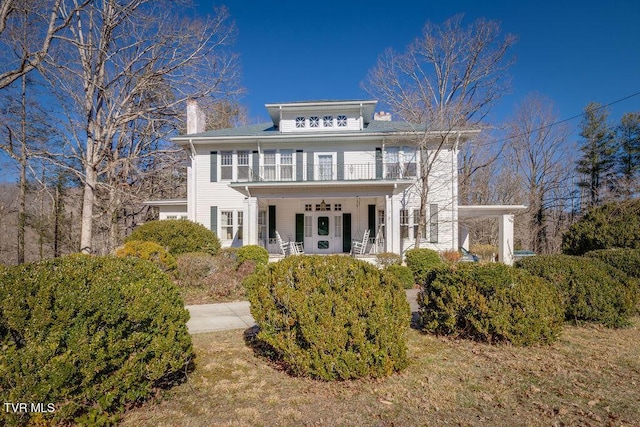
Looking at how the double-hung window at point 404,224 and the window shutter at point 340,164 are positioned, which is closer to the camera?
the double-hung window at point 404,224

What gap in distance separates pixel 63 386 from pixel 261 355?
235 cm

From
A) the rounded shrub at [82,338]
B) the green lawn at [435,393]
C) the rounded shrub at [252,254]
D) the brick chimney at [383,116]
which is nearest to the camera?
the rounded shrub at [82,338]

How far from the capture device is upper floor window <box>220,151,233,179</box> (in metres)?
16.6

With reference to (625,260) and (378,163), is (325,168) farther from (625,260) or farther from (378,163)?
(625,260)

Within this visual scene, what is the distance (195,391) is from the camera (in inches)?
134

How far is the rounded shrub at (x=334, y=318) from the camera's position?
3.51 meters

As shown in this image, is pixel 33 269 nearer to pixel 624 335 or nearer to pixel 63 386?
pixel 63 386

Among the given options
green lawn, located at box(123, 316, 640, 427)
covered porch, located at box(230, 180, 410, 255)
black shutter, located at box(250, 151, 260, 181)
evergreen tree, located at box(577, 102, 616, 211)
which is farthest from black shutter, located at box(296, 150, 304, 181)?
evergreen tree, located at box(577, 102, 616, 211)

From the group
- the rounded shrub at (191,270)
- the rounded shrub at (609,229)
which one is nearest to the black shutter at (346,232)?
the rounded shrub at (191,270)

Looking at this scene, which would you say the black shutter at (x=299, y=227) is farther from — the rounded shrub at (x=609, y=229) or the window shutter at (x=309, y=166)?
the rounded shrub at (x=609, y=229)

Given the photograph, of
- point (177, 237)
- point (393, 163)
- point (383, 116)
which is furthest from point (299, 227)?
point (383, 116)

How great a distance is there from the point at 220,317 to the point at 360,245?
9880 mm

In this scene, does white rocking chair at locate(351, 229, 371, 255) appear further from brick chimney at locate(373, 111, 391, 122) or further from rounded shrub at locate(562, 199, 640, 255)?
brick chimney at locate(373, 111, 391, 122)

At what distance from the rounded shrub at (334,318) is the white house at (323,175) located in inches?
441
